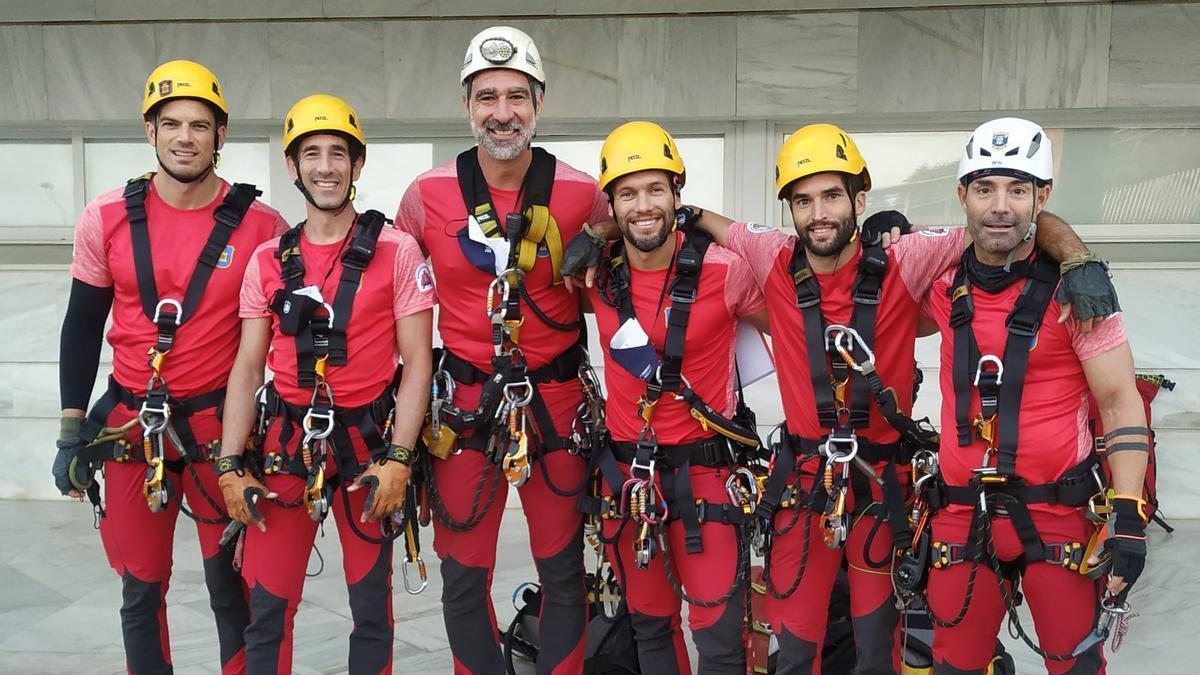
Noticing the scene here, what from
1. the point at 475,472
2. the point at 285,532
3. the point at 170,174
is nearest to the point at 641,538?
the point at 475,472

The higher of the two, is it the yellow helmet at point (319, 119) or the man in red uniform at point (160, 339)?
the yellow helmet at point (319, 119)

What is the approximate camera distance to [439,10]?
23.5 feet

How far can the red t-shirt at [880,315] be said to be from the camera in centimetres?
359

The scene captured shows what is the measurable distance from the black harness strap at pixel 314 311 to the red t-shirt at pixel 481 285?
1.22 ft

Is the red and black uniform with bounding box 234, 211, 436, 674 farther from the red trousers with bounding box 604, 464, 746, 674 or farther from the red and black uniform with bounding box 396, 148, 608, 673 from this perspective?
the red trousers with bounding box 604, 464, 746, 674

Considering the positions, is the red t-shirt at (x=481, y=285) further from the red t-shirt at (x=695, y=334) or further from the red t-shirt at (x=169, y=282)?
the red t-shirt at (x=169, y=282)

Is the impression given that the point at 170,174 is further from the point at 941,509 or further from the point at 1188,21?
the point at 1188,21

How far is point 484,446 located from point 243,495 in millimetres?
878

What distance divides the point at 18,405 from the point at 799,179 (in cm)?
647

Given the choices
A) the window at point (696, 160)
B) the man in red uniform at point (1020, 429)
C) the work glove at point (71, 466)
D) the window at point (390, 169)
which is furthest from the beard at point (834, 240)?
the window at point (390, 169)

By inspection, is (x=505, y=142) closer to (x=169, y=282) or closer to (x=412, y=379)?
(x=412, y=379)

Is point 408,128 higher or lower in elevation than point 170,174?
higher

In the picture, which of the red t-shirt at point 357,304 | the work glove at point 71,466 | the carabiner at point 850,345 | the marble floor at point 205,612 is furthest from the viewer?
the marble floor at point 205,612

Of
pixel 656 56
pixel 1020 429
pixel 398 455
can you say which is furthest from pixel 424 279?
pixel 656 56
